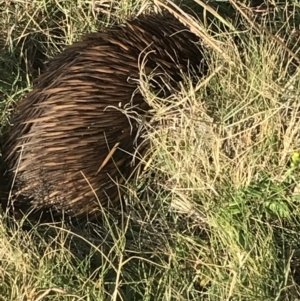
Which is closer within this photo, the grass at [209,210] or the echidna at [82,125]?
the grass at [209,210]

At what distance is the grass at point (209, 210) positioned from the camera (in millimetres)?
2240

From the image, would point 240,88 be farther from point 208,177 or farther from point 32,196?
point 32,196

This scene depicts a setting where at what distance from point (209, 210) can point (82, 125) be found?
59cm

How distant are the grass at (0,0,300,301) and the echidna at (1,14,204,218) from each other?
9 cm

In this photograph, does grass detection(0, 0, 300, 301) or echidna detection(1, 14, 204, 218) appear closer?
grass detection(0, 0, 300, 301)

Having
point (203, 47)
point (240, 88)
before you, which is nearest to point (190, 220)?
point (240, 88)

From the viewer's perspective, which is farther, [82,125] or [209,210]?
[82,125]

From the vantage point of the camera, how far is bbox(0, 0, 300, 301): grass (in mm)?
2240

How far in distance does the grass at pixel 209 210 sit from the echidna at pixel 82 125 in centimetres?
9

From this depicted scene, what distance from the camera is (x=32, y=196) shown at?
8.68 feet

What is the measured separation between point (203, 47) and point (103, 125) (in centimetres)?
50

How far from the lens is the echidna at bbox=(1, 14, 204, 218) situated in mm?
2648

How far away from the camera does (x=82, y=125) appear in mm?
2680

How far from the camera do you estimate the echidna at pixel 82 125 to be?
2.65 m
